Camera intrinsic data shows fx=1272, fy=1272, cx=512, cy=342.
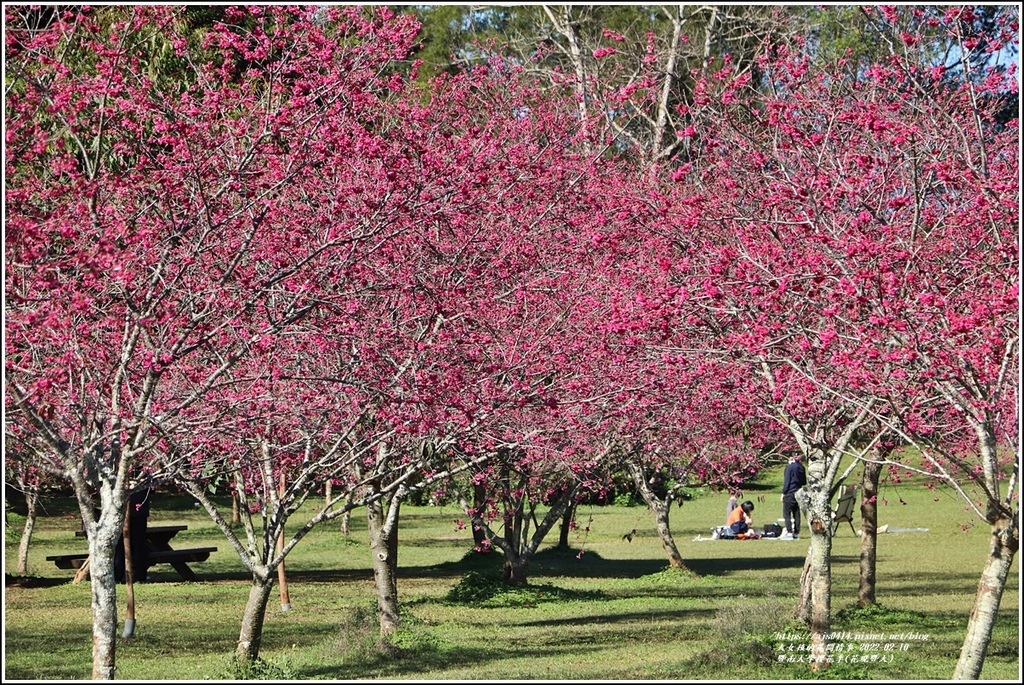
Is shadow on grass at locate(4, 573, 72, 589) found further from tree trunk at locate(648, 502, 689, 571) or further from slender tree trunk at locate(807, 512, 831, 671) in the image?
slender tree trunk at locate(807, 512, 831, 671)

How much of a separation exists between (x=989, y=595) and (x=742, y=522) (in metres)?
18.2

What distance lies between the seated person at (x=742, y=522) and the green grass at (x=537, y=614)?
A: 0.67 m

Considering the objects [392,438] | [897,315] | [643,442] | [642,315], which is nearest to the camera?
[897,315]

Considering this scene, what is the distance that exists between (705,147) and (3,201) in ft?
24.3

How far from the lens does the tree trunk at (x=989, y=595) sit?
339 inches

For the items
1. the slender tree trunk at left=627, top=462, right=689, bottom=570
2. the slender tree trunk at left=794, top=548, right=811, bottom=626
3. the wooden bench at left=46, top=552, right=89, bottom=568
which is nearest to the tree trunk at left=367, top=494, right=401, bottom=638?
the slender tree trunk at left=794, top=548, right=811, bottom=626

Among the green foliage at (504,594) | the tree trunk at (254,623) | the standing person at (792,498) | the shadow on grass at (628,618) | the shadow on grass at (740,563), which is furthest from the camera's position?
the standing person at (792,498)

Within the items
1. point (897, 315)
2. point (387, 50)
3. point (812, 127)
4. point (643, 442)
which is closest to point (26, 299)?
point (387, 50)

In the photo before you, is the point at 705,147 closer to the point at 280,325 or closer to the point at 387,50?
the point at 387,50

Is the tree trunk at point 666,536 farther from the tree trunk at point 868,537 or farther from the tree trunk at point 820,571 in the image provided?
the tree trunk at point 820,571

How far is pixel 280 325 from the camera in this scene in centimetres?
Result: 857

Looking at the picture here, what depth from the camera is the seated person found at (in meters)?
26.4

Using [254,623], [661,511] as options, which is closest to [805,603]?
[254,623]

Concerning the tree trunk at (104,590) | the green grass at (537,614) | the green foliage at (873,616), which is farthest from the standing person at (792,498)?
the tree trunk at (104,590)
